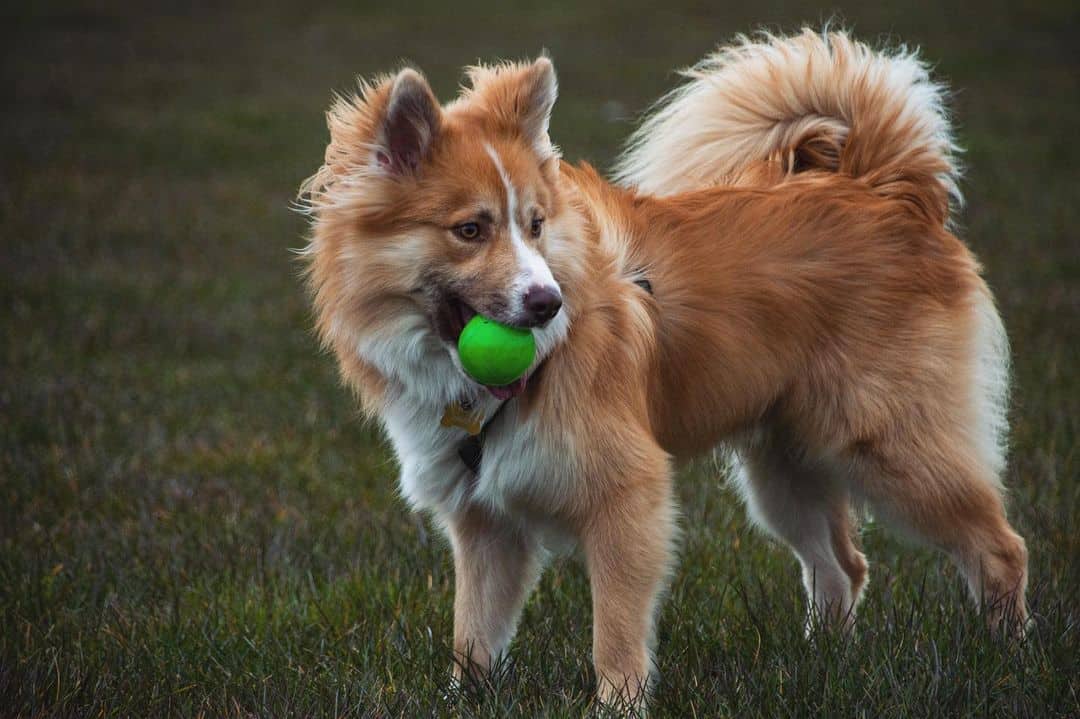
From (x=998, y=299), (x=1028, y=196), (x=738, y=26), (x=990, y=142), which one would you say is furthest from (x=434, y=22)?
(x=998, y=299)

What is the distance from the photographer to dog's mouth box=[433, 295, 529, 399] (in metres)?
3.58

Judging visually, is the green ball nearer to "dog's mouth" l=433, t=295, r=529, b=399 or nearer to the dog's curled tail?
"dog's mouth" l=433, t=295, r=529, b=399

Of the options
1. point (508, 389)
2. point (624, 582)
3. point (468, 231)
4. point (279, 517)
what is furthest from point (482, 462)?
point (279, 517)

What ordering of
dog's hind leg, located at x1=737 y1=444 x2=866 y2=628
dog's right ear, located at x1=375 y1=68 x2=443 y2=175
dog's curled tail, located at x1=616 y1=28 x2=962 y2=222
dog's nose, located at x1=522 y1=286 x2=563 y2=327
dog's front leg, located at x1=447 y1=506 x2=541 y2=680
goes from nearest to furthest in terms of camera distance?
dog's nose, located at x1=522 y1=286 x2=563 y2=327
dog's right ear, located at x1=375 y1=68 x2=443 y2=175
dog's front leg, located at x1=447 y1=506 x2=541 y2=680
dog's curled tail, located at x1=616 y1=28 x2=962 y2=222
dog's hind leg, located at x1=737 y1=444 x2=866 y2=628

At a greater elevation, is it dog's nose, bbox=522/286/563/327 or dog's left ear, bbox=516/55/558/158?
dog's left ear, bbox=516/55/558/158

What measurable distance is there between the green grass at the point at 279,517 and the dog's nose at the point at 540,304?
1096 mm

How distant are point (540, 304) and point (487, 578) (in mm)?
1123

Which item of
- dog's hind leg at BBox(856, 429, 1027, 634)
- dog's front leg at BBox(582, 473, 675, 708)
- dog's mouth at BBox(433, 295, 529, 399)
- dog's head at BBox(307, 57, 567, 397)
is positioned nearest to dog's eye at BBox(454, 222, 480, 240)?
dog's head at BBox(307, 57, 567, 397)

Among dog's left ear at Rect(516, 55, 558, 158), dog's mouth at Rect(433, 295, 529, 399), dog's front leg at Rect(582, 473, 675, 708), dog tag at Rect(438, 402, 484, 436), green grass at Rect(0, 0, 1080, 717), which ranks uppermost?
dog's left ear at Rect(516, 55, 558, 158)

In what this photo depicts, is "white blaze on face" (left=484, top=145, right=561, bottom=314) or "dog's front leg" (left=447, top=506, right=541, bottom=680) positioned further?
"dog's front leg" (left=447, top=506, right=541, bottom=680)

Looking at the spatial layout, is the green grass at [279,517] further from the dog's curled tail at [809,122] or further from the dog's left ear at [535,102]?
the dog's left ear at [535,102]

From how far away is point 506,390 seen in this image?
3578 millimetres

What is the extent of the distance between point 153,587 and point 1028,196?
10943 millimetres

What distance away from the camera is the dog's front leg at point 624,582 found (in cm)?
357
